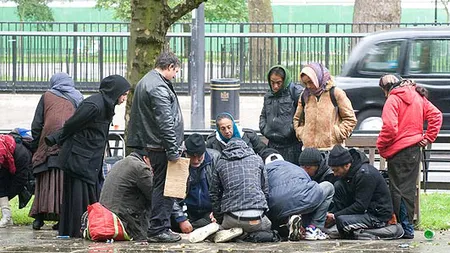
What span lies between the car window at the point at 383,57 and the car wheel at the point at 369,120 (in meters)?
0.66

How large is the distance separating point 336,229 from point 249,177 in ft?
4.10

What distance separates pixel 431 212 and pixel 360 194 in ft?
5.96

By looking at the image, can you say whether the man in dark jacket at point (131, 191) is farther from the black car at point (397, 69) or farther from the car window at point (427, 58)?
the car window at point (427, 58)

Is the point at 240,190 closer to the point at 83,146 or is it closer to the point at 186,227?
the point at 186,227

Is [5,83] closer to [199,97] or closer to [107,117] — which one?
[199,97]

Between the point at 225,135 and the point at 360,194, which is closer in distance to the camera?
the point at 360,194

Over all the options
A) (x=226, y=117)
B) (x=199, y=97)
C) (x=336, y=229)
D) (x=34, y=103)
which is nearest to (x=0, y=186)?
(x=226, y=117)

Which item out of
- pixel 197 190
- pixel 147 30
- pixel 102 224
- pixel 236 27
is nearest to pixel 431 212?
pixel 197 190

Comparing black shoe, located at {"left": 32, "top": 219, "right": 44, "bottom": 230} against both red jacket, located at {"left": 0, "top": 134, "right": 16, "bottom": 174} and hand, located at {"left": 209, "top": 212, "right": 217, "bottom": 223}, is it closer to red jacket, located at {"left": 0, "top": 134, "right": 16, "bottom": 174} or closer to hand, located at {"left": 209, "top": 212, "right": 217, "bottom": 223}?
red jacket, located at {"left": 0, "top": 134, "right": 16, "bottom": 174}

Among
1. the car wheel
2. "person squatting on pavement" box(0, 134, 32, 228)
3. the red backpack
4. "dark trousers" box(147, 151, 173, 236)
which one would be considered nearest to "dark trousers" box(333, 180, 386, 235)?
"dark trousers" box(147, 151, 173, 236)

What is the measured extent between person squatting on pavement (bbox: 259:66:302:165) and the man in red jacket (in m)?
1.12

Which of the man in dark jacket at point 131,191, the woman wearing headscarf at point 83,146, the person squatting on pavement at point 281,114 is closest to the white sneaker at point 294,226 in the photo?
the man in dark jacket at point 131,191

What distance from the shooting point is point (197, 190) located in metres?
11.0

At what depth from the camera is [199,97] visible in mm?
18625
